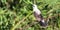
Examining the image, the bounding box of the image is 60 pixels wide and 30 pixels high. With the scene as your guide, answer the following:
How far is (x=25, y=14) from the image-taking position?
108 cm

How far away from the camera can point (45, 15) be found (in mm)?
1092

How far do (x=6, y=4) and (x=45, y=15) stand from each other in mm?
242

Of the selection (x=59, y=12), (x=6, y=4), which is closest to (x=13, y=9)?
(x=6, y=4)

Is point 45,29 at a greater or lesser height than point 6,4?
lesser

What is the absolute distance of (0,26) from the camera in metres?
1.05

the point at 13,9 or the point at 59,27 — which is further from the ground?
the point at 13,9

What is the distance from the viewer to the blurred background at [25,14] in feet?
3.49

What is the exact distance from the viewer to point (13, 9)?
110 centimetres

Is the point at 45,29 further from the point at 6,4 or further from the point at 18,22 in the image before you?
the point at 6,4

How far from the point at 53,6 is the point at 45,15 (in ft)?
0.24

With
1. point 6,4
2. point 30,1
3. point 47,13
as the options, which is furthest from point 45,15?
point 6,4

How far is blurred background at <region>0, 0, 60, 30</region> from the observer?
1062mm

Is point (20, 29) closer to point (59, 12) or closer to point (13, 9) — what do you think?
point (13, 9)

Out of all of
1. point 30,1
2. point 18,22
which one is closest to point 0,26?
point 18,22
